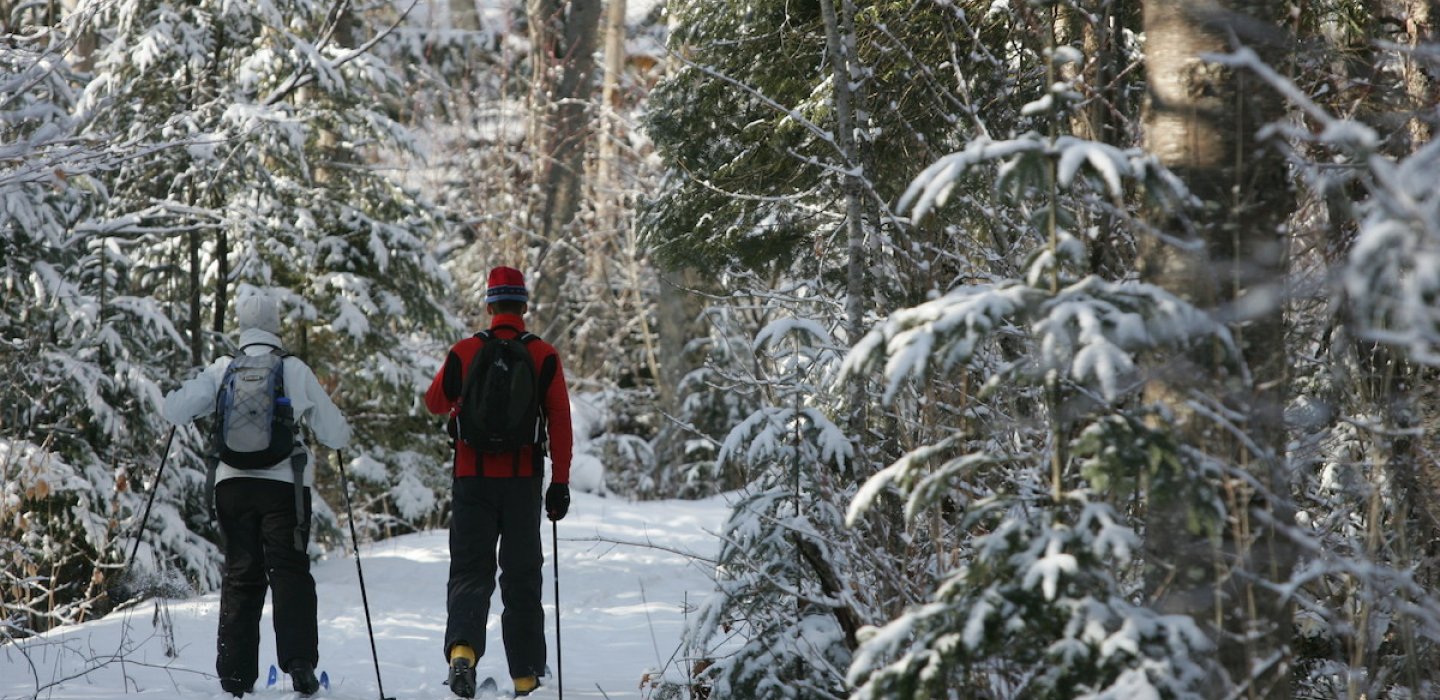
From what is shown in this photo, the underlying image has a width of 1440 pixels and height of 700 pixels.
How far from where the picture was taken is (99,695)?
5.71 meters

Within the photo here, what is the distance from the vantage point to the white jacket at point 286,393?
5637 millimetres

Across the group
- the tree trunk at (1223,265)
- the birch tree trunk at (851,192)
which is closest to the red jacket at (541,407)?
the birch tree trunk at (851,192)

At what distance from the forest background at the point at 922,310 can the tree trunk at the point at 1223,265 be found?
0.01 metres

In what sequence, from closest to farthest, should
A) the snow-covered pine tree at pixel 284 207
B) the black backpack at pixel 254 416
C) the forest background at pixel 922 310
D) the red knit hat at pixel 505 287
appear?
the forest background at pixel 922 310, the black backpack at pixel 254 416, the red knit hat at pixel 505 287, the snow-covered pine tree at pixel 284 207

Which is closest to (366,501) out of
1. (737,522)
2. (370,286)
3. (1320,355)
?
(370,286)

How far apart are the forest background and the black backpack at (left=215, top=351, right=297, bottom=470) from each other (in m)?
1.07

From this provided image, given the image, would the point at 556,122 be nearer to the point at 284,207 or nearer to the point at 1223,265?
the point at 284,207

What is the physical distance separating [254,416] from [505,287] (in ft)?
4.29

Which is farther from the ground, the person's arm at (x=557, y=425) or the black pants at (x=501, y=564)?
the person's arm at (x=557, y=425)

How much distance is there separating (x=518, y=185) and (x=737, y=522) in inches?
676

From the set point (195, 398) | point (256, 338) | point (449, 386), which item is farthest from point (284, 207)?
point (449, 386)

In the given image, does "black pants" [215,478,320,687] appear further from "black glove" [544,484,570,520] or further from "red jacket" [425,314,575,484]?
"black glove" [544,484,570,520]

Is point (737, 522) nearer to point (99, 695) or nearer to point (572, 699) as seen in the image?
point (572, 699)

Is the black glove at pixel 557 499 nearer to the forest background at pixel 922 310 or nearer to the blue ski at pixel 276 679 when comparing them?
the forest background at pixel 922 310
